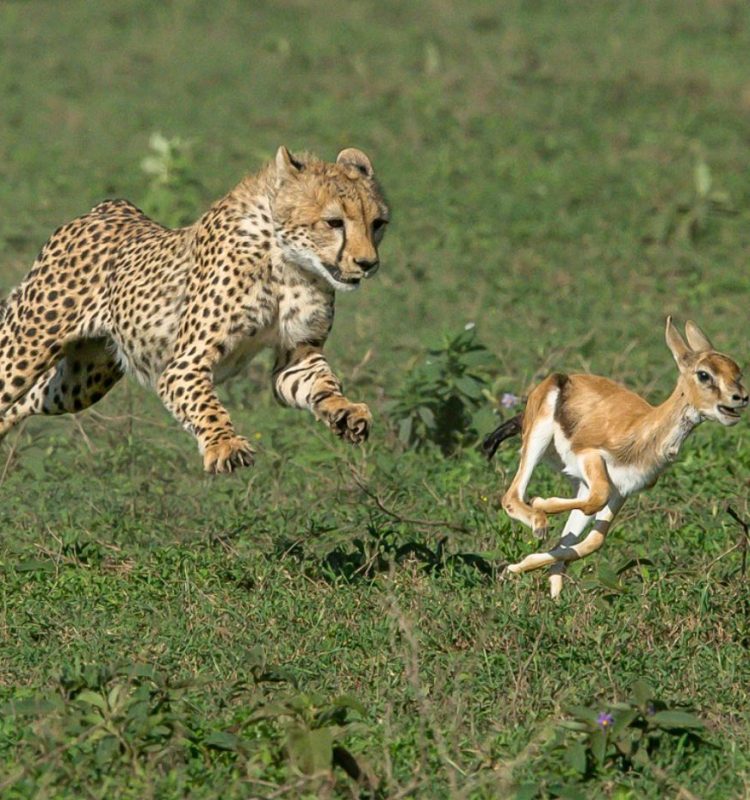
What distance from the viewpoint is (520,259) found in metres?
11.5

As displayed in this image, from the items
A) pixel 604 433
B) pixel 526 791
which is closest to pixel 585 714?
pixel 526 791

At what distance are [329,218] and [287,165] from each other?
316mm

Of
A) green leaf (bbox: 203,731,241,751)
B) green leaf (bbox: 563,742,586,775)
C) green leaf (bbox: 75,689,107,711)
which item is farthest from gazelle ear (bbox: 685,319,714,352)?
green leaf (bbox: 75,689,107,711)

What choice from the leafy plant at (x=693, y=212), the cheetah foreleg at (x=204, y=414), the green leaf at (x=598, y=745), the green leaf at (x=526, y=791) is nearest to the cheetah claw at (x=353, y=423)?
the cheetah foreleg at (x=204, y=414)

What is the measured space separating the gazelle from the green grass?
0.71ft

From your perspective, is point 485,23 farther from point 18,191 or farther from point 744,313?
point 744,313

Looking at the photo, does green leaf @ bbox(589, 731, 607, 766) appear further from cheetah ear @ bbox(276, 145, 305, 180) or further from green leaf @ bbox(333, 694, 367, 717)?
cheetah ear @ bbox(276, 145, 305, 180)

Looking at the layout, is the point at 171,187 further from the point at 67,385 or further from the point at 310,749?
the point at 310,749

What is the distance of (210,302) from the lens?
22.5 ft

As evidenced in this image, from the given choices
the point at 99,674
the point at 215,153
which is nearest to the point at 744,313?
the point at 215,153

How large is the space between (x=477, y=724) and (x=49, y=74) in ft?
36.0

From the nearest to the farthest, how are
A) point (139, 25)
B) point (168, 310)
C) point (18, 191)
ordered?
point (168, 310), point (18, 191), point (139, 25)

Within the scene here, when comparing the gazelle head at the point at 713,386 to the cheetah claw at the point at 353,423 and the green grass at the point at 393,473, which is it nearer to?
the green grass at the point at 393,473

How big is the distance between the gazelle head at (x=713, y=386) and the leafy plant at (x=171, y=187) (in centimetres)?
634
